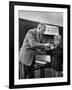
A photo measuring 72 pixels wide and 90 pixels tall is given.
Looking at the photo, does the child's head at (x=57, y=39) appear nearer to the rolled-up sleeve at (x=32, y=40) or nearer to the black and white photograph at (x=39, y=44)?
the black and white photograph at (x=39, y=44)

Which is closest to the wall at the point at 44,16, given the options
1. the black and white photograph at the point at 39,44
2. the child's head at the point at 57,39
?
the black and white photograph at the point at 39,44

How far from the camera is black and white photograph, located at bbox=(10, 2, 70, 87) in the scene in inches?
72.5

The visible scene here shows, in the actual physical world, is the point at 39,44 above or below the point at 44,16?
below

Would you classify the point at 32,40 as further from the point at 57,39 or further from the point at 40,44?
the point at 57,39

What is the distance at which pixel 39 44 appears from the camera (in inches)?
75.1

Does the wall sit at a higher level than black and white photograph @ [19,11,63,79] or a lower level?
higher

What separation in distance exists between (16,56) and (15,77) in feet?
0.57

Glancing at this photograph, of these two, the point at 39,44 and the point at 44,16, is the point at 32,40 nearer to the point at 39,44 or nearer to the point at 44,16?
the point at 39,44

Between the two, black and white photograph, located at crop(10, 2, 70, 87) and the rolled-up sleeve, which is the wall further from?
the rolled-up sleeve

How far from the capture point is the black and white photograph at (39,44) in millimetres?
1842

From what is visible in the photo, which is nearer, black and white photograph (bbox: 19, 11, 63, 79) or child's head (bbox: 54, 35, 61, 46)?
black and white photograph (bbox: 19, 11, 63, 79)

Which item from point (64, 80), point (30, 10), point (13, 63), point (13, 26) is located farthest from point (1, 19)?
point (64, 80)

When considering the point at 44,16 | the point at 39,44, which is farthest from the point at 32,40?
the point at 44,16

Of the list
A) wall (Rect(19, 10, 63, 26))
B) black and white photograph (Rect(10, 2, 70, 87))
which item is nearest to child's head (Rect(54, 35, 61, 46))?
black and white photograph (Rect(10, 2, 70, 87))
